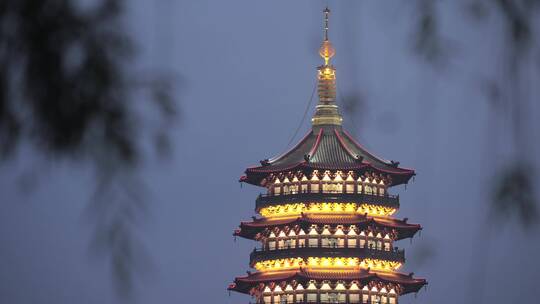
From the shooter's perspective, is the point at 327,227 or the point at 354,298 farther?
the point at 327,227

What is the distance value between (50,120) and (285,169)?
53.4 metres

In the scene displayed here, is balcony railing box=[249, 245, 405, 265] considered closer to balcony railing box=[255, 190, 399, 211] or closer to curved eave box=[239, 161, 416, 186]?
balcony railing box=[255, 190, 399, 211]

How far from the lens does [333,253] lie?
53.8 meters

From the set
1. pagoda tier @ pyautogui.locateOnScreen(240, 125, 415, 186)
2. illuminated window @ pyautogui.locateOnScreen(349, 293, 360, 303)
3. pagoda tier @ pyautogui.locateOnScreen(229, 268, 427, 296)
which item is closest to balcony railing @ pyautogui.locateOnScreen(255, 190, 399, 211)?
pagoda tier @ pyautogui.locateOnScreen(240, 125, 415, 186)

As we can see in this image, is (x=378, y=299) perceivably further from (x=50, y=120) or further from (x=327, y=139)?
(x=50, y=120)

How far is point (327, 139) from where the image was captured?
→ 57.4m

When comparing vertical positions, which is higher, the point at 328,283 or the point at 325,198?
the point at 325,198

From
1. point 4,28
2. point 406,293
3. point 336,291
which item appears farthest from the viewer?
point 406,293

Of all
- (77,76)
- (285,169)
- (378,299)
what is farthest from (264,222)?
(77,76)

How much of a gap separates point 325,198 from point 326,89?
256 inches

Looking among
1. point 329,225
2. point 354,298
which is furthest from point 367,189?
point 354,298

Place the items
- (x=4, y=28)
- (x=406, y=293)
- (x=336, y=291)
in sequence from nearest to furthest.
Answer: (x=4, y=28) < (x=336, y=291) < (x=406, y=293)

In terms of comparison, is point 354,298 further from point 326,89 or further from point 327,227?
point 326,89

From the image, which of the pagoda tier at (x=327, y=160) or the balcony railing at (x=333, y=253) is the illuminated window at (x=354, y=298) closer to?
the balcony railing at (x=333, y=253)
